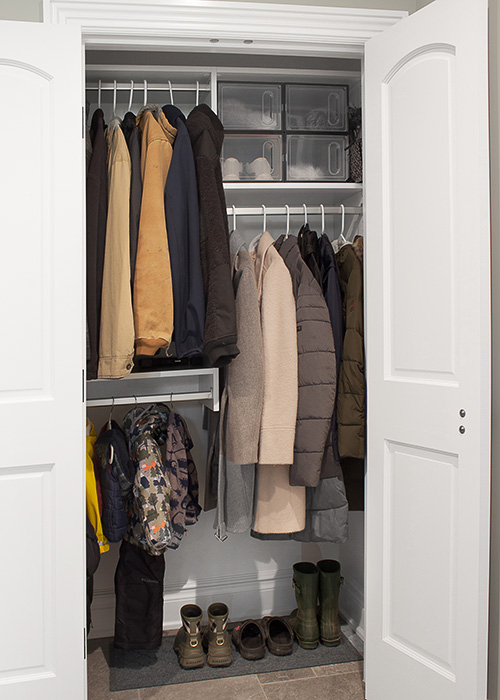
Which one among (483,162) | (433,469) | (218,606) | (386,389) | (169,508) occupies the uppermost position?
(483,162)

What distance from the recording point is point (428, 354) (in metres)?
1.80

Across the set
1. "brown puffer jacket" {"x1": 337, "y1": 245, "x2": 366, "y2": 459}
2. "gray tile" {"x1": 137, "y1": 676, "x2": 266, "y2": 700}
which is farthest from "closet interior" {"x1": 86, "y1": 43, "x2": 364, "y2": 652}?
"gray tile" {"x1": 137, "y1": 676, "x2": 266, "y2": 700}

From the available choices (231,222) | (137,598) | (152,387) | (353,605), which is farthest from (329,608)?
(231,222)

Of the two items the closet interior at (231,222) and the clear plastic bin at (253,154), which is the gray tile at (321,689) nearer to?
the closet interior at (231,222)

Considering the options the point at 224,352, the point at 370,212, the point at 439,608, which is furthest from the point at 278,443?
Answer: the point at 370,212

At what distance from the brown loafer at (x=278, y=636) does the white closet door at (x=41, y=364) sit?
2.67 ft

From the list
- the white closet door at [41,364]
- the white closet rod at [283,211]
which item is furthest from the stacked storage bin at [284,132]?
the white closet door at [41,364]

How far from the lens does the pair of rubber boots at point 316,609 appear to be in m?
2.40

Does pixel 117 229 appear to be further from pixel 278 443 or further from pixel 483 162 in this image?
pixel 483 162

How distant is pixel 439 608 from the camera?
1764 mm

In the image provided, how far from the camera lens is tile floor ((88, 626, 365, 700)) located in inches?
81.6

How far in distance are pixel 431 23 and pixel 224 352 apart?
1.19m

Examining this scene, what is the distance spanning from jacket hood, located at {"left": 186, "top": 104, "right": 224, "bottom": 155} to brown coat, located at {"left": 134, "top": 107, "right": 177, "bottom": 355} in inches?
7.6

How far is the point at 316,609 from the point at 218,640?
430 mm
